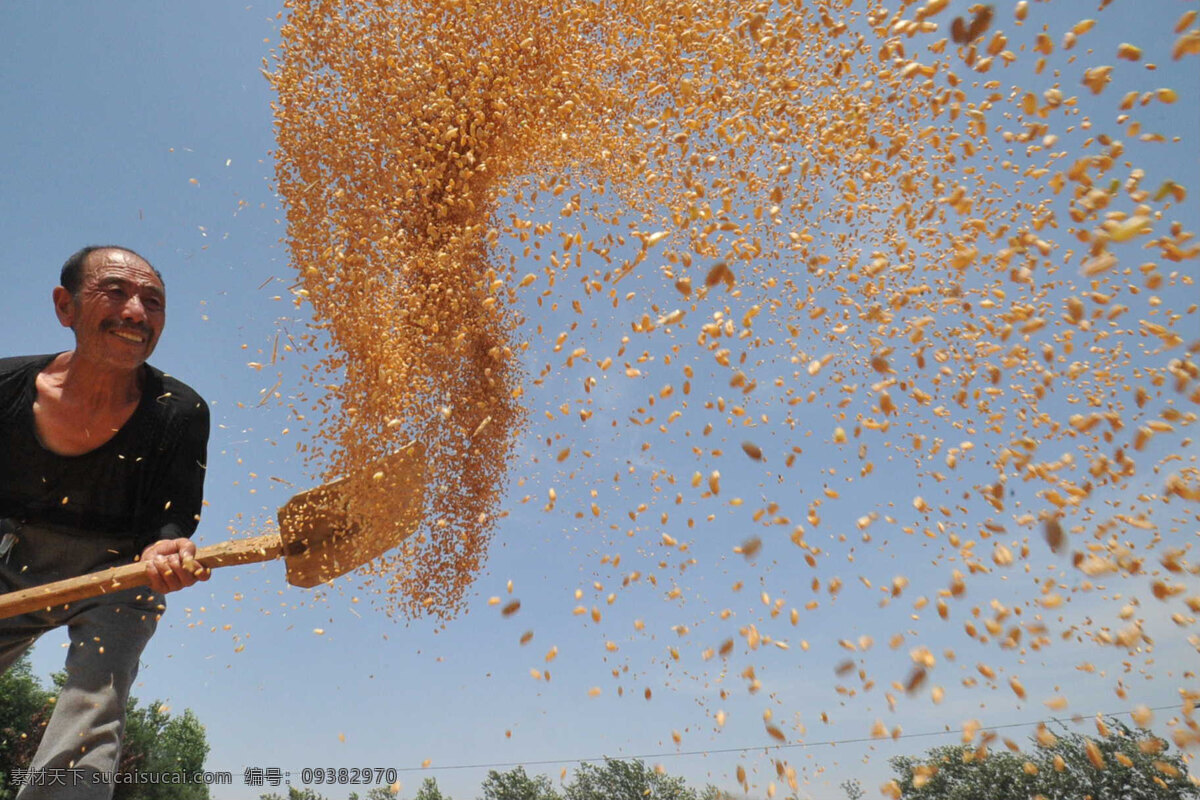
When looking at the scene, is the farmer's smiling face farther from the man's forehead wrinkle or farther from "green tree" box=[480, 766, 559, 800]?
"green tree" box=[480, 766, 559, 800]

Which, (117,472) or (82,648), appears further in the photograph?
(117,472)

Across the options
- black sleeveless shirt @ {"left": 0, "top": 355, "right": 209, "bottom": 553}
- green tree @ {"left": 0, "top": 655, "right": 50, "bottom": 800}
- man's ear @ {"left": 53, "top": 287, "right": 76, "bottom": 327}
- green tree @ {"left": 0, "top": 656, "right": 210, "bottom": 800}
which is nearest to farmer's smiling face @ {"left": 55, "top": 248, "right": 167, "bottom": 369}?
man's ear @ {"left": 53, "top": 287, "right": 76, "bottom": 327}

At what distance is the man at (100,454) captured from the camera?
2605 millimetres

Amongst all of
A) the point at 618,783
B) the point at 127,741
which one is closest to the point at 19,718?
the point at 127,741

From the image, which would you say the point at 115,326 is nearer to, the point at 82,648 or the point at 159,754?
the point at 82,648

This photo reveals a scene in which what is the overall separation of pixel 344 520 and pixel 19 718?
15107 mm

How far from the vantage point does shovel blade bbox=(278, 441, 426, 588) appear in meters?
3.18

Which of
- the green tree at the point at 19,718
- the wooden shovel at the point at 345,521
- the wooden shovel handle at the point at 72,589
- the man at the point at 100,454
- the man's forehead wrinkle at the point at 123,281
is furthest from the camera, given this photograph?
the green tree at the point at 19,718

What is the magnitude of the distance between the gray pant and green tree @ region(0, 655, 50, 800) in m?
13.4

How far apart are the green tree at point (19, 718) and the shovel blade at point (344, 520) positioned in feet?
44.1

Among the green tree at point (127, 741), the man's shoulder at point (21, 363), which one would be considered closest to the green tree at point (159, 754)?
the green tree at point (127, 741)

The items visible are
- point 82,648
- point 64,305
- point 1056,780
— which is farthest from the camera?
point 1056,780

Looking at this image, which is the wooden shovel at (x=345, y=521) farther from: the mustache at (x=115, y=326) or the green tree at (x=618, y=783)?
the green tree at (x=618, y=783)

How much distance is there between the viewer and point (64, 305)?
2943 millimetres
